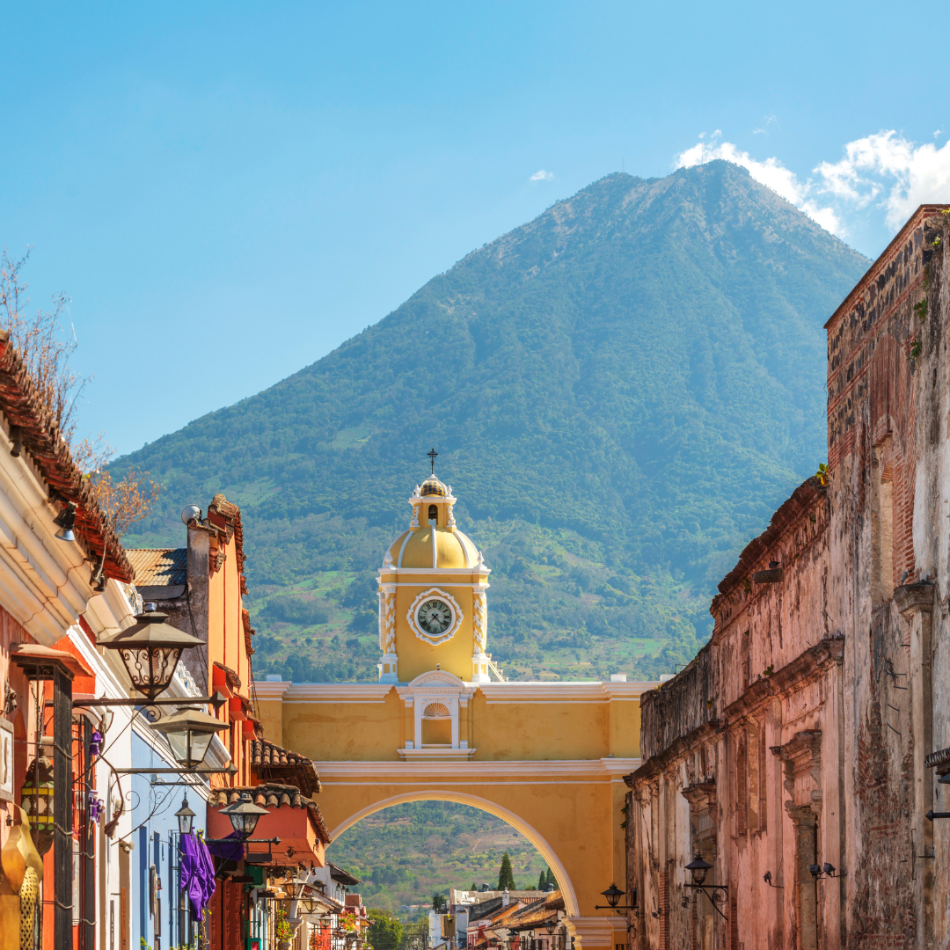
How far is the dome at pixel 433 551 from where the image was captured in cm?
4294

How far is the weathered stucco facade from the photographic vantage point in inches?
407

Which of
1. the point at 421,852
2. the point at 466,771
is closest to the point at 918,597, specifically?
the point at 466,771

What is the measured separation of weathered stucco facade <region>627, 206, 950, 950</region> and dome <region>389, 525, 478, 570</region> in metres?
24.0

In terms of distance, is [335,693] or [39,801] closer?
[39,801]

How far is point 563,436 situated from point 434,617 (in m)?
116

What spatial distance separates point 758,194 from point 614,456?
5493 cm

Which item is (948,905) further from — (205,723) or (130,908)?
(130,908)

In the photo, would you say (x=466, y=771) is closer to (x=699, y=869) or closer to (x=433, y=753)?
(x=433, y=753)

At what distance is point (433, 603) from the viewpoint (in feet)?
139

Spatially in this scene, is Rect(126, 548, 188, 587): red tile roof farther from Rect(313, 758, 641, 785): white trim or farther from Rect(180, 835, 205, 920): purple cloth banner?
Rect(313, 758, 641, 785): white trim

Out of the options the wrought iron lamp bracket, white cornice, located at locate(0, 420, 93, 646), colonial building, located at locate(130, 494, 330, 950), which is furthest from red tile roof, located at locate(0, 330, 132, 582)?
the wrought iron lamp bracket

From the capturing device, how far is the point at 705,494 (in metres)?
152

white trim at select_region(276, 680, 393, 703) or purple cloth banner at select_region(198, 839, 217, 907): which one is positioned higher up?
white trim at select_region(276, 680, 393, 703)

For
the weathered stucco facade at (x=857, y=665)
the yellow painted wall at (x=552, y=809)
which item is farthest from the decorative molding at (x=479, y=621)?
the weathered stucco facade at (x=857, y=665)
